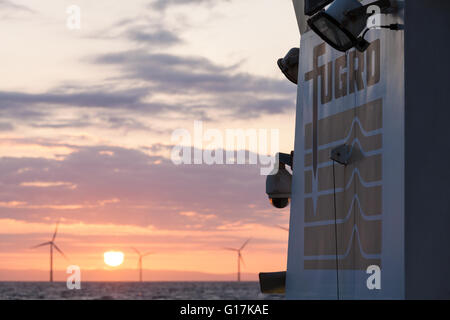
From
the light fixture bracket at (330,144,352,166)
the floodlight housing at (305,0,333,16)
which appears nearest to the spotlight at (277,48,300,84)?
the floodlight housing at (305,0,333,16)

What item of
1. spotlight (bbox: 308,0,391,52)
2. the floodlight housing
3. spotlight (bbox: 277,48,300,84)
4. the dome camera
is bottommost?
the dome camera

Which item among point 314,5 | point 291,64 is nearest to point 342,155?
point 314,5

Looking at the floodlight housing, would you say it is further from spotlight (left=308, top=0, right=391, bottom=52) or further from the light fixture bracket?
the light fixture bracket

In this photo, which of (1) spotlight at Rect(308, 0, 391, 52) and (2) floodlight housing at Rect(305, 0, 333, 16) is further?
(2) floodlight housing at Rect(305, 0, 333, 16)

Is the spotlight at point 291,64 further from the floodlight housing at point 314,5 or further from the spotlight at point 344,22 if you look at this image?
the spotlight at point 344,22

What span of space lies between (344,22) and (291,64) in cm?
295

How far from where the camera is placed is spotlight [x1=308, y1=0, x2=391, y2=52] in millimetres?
6520

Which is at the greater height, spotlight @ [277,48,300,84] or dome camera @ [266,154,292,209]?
spotlight @ [277,48,300,84]

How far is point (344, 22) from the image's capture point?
6.57m

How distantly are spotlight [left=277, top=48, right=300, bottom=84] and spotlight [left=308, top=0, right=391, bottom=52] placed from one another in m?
2.68

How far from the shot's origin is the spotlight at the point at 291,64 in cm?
945
